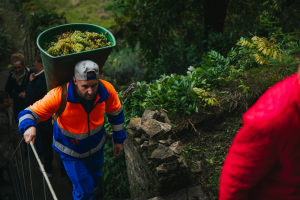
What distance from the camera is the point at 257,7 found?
5949 millimetres

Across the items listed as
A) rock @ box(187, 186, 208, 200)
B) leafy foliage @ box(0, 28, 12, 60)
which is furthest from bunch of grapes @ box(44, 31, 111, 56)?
leafy foliage @ box(0, 28, 12, 60)

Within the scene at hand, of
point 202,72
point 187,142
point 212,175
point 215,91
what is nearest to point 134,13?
point 202,72

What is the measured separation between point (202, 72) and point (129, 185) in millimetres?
2268

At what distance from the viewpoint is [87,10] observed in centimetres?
1175

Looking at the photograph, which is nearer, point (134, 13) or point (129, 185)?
point (129, 185)

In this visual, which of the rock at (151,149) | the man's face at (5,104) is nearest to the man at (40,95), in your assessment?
the man's face at (5,104)

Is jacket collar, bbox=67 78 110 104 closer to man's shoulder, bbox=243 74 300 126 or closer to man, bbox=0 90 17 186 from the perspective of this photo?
Answer: man's shoulder, bbox=243 74 300 126

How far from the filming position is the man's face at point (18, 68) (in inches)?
179

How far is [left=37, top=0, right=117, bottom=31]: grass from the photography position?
11.0 m

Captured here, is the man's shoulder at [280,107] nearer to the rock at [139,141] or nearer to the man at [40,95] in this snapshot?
the rock at [139,141]

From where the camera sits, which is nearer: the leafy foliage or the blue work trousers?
the blue work trousers

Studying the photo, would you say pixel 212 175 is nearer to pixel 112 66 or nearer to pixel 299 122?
pixel 299 122

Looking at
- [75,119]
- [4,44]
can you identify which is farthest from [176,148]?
[4,44]

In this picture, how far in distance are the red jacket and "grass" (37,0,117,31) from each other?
10.3 m
